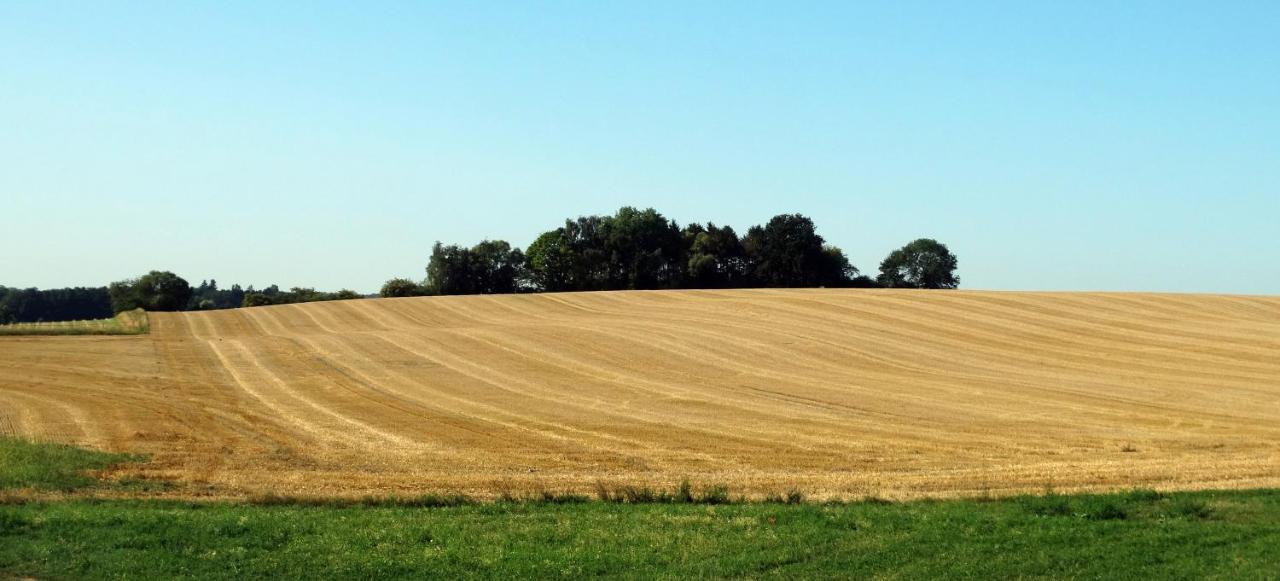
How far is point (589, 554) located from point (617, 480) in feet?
24.6

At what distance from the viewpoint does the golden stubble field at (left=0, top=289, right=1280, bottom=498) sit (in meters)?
20.9

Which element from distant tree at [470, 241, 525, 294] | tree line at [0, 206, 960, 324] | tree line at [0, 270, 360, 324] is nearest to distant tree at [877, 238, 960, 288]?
tree line at [0, 206, 960, 324]

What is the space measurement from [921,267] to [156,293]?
7698 centimetres

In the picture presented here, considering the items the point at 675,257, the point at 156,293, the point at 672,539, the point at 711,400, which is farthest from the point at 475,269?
the point at 672,539

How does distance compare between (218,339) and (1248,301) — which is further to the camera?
(1248,301)

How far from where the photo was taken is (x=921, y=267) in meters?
117

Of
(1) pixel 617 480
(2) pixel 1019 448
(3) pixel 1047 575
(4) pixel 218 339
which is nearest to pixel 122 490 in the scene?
(1) pixel 617 480

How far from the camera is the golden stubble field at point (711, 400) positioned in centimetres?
2092

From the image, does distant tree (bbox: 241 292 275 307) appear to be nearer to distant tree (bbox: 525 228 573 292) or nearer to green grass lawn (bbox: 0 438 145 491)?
distant tree (bbox: 525 228 573 292)

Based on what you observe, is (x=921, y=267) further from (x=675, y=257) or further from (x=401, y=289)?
(x=401, y=289)

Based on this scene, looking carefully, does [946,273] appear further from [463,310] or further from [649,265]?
[463,310]

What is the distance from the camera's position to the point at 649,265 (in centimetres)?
10712

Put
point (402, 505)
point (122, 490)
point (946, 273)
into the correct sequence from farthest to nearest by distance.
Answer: point (946, 273) < point (122, 490) < point (402, 505)

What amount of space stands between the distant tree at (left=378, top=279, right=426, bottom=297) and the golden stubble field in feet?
163
